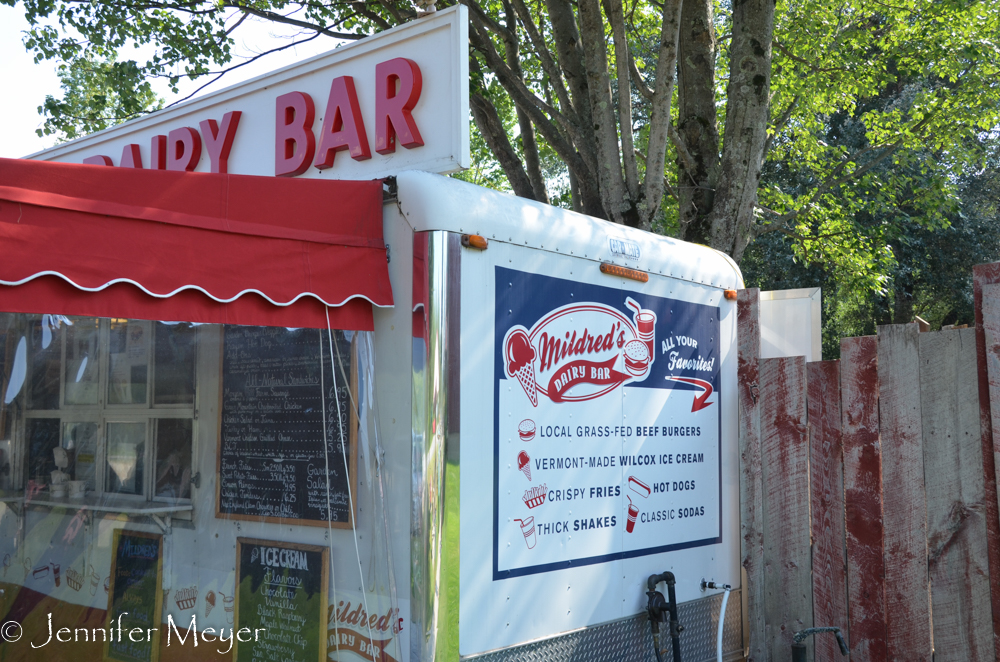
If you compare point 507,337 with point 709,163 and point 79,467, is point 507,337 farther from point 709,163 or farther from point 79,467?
point 709,163

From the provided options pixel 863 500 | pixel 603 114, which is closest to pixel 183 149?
pixel 603 114

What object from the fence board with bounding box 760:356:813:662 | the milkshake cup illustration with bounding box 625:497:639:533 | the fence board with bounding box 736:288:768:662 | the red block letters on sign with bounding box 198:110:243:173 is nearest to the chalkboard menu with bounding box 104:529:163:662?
the milkshake cup illustration with bounding box 625:497:639:533

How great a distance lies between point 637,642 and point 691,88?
16.4ft

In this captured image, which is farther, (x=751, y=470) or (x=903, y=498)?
(x=751, y=470)

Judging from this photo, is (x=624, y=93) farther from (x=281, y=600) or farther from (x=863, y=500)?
(x=281, y=600)

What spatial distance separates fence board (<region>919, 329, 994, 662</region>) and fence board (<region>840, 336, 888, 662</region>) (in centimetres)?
29

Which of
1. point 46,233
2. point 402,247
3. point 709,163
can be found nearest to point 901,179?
point 709,163

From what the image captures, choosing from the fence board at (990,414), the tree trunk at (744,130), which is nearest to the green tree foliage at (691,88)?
the tree trunk at (744,130)

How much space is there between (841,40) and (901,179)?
9.40 feet

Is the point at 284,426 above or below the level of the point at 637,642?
above


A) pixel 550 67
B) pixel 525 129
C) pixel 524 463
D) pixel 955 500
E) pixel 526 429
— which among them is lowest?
pixel 955 500

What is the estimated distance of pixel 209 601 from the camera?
3.65 meters

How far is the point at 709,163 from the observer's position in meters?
7.14

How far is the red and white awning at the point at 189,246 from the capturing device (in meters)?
2.58
